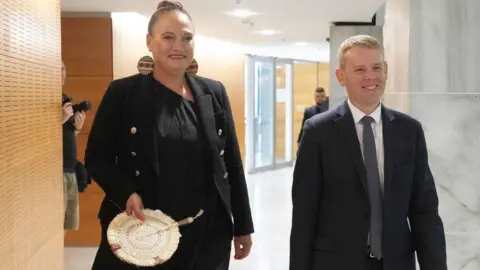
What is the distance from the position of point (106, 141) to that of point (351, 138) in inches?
33.1

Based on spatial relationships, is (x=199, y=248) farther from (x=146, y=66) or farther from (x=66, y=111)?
(x=66, y=111)

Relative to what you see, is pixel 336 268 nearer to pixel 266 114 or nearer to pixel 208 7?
pixel 208 7

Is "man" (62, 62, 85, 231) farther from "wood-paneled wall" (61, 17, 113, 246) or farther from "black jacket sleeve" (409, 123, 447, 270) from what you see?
"black jacket sleeve" (409, 123, 447, 270)

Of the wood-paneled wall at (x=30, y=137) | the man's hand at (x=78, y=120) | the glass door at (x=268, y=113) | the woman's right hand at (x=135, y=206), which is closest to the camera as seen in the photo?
the woman's right hand at (x=135, y=206)

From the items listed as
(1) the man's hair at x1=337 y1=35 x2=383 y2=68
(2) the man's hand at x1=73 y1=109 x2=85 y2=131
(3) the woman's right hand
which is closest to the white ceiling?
(2) the man's hand at x1=73 y1=109 x2=85 y2=131

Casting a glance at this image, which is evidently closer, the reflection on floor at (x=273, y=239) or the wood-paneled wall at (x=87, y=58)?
the reflection on floor at (x=273, y=239)

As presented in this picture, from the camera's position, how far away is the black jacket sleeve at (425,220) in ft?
6.77

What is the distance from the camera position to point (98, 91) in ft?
20.9

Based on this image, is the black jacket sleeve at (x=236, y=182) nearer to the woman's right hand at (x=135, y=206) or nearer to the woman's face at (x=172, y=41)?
the woman's face at (x=172, y=41)

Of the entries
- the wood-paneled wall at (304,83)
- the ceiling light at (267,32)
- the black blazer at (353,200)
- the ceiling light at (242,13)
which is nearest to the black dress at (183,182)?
the black blazer at (353,200)

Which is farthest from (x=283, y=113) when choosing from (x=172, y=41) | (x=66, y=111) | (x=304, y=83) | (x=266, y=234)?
(x=172, y=41)

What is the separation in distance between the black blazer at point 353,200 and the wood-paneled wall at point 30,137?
4.38ft

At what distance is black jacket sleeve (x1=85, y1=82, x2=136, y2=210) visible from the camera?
1.92m

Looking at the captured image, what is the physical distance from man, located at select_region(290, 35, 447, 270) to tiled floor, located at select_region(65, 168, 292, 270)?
3445 mm
